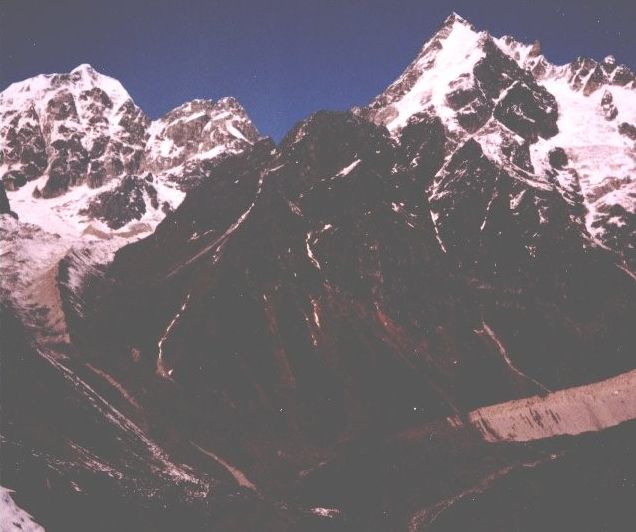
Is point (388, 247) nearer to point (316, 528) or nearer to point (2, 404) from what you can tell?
point (316, 528)

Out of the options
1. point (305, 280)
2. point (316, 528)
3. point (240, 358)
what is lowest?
point (316, 528)

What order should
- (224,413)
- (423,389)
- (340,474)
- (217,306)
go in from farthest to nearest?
(217,306), (423,389), (224,413), (340,474)

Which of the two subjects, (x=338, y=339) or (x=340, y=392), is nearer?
(x=340, y=392)

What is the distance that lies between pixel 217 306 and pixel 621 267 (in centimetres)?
12663

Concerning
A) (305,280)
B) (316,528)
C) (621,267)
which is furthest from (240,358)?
(621,267)

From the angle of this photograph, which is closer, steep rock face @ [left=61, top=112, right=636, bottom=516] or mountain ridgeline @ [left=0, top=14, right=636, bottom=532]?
mountain ridgeline @ [left=0, top=14, right=636, bottom=532]

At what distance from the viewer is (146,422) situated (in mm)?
142000

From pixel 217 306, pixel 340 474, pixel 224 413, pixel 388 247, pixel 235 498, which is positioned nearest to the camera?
pixel 235 498

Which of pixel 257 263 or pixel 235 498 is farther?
pixel 257 263

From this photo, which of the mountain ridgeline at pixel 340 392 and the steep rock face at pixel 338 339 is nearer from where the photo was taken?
the mountain ridgeline at pixel 340 392

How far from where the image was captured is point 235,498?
11744 cm

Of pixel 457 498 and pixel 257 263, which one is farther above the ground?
pixel 257 263

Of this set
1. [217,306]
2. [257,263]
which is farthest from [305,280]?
[217,306]

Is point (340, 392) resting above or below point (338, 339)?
below
